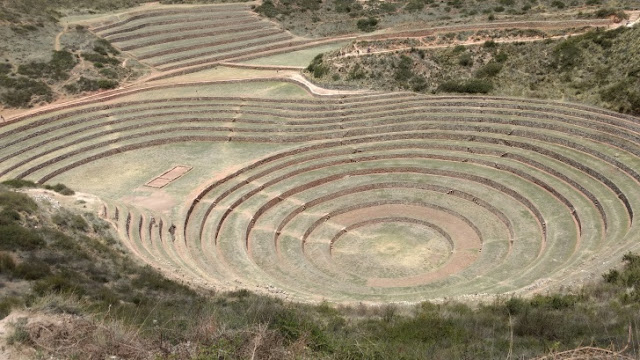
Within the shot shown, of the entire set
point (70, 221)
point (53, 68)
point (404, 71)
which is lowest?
point (70, 221)

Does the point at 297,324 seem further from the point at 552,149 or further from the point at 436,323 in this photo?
the point at 552,149

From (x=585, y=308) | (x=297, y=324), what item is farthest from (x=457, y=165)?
(x=297, y=324)

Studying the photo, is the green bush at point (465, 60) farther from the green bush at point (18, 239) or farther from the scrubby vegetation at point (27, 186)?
the green bush at point (18, 239)

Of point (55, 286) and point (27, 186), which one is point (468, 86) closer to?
point (27, 186)

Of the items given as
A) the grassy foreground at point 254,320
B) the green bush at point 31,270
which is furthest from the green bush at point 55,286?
the green bush at point 31,270

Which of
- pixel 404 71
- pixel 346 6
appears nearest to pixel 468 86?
pixel 404 71

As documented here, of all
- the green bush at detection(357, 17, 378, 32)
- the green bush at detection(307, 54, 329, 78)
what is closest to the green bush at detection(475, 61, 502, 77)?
the green bush at detection(307, 54, 329, 78)
